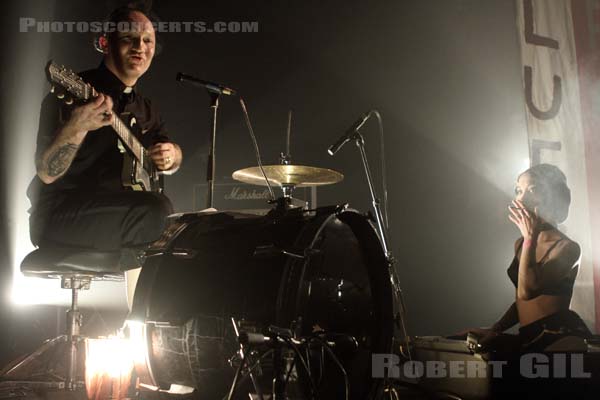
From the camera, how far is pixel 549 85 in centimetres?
463

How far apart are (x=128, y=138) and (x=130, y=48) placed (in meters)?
0.62

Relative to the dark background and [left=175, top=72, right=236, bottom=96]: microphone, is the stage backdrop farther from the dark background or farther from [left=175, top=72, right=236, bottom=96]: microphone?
[left=175, top=72, right=236, bottom=96]: microphone

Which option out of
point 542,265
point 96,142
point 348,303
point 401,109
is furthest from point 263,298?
point 401,109

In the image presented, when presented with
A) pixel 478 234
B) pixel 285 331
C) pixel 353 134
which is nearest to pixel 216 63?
pixel 353 134

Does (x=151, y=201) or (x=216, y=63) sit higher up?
(x=216, y=63)

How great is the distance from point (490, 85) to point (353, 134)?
8.21 feet

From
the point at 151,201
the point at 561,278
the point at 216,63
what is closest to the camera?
the point at 151,201

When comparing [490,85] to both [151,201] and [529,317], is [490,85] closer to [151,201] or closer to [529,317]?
[529,317]

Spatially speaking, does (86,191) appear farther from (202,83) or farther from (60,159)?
(202,83)

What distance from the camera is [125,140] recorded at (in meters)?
2.57

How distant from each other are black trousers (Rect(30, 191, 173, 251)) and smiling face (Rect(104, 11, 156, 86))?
0.93 meters

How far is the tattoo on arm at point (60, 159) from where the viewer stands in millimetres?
2355

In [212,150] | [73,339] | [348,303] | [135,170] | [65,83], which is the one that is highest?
[65,83]

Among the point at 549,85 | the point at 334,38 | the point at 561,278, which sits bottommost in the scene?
the point at 561,278
